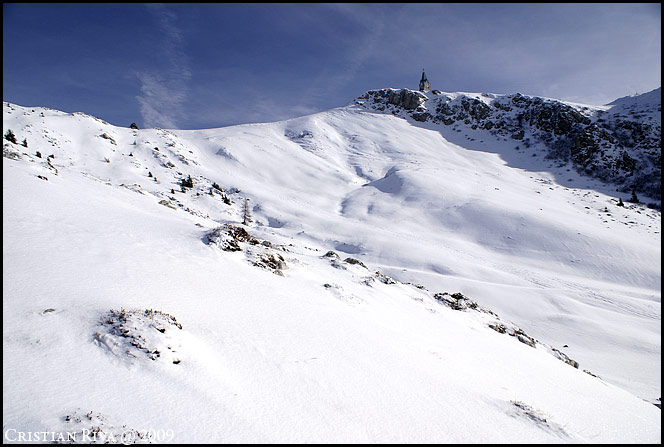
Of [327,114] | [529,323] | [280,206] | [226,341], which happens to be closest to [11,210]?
[226,341]

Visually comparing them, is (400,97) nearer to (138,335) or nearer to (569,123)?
(569,123)

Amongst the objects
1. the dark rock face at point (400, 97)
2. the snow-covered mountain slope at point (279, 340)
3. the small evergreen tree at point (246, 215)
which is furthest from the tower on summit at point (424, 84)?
the snow-covered mountain slope at point (279, 340)

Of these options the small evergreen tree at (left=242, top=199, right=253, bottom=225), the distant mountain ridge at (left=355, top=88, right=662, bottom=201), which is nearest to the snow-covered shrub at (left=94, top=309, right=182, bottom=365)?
the small evergreen tree at (left=242, top=199, right=253, bottom=225)

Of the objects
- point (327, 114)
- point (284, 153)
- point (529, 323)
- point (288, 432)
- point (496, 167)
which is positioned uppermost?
point (327, 114)

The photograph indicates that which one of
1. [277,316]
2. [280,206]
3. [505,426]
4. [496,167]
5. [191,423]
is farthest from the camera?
[496,167]

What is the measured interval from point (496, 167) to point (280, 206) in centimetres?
6115

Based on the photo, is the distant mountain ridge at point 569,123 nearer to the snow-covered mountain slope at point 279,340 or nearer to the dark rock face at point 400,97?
→ the dark rock face at point 400,97

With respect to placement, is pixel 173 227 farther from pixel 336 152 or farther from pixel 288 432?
pixel 336 152

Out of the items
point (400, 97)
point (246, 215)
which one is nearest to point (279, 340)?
point (246, 215)

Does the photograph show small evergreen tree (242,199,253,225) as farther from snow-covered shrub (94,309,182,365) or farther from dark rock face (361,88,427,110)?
dark rock face (361,88,427,110)

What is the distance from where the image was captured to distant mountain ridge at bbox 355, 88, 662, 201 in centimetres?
7622

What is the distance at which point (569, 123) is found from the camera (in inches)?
3767

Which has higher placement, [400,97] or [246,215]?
[400,97]

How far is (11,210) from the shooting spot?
9.21m
